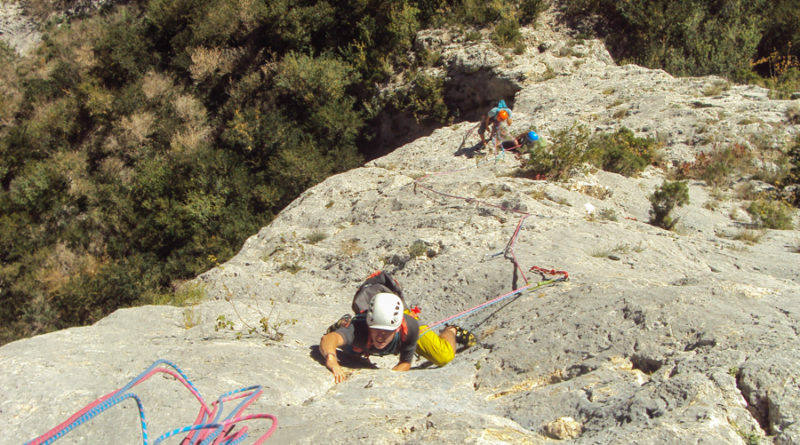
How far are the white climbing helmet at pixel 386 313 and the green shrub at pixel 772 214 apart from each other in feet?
20.5

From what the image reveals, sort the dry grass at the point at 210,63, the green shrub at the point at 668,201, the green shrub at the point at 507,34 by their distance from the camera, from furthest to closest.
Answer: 1. the dry grass at the point at 210,63
2. the green shrub at the point at 507,34
3. the green shrub at the point at 668,201

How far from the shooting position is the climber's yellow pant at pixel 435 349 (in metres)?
4.40

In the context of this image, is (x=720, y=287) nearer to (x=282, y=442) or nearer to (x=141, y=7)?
(x=282, y=442)

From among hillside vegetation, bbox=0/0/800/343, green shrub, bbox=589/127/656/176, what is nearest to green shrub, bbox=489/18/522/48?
hillside vegetation, bbox=0/0/800/343

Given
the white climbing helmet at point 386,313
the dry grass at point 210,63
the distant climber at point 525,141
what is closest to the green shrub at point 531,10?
the distant climber at point 525,141

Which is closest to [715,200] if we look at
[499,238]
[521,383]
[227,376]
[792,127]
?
[792,127]

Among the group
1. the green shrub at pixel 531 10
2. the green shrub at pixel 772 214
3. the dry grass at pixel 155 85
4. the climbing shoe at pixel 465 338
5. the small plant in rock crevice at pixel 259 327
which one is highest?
the green shrub at pixel 531 10

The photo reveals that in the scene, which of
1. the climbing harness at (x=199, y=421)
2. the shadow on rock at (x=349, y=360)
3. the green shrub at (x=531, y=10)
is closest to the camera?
the climbing harness at (x=199, y=421)

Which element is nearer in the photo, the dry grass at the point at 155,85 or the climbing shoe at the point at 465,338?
the climbing shoe at the point at 465,338

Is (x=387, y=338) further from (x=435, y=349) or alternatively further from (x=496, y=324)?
(x=496, y=324)

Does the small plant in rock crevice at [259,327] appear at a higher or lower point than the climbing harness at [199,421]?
lower

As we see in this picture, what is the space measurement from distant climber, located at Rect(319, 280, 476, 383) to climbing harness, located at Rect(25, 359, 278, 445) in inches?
A: 38.0

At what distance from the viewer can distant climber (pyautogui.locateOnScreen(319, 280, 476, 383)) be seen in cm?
402

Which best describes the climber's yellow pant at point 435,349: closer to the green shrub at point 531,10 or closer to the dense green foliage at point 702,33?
the dense green foliage at point 702,33
